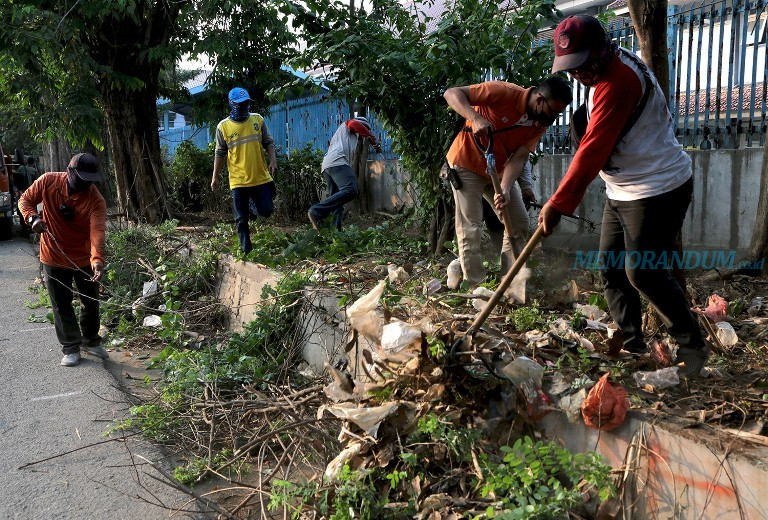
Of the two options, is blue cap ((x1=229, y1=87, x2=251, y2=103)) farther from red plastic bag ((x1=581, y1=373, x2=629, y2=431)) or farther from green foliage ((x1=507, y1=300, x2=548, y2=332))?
red plastic bag ((x1=581, y1=373, x2=629, y2=431))

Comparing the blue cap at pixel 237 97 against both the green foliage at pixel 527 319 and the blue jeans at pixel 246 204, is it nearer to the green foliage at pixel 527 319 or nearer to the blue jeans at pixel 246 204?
the blue jeans at pixel 246 204

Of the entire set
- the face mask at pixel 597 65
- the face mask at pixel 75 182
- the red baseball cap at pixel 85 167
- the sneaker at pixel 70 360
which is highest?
the face mask at pixel 597 65

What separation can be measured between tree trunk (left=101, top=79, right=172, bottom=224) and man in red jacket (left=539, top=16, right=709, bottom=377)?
969cm

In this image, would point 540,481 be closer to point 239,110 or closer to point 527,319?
point 527,319

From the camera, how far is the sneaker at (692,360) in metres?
3.33

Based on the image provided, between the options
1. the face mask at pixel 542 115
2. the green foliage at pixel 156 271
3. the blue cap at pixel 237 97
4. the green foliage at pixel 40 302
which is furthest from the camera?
the green foliage at pixel 40 302

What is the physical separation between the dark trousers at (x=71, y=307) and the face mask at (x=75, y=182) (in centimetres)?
73

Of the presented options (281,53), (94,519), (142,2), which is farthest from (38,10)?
(94,519)

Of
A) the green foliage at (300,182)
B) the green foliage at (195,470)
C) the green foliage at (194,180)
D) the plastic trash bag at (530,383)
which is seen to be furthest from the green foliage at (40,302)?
the plastic trash bag at (530,383)

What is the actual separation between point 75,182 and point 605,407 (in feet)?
16.0

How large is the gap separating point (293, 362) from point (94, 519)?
7.36 ft

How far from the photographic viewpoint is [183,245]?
8.32 meters

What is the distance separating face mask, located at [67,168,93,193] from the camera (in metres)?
5.77

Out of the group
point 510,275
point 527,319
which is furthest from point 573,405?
point 527,319
